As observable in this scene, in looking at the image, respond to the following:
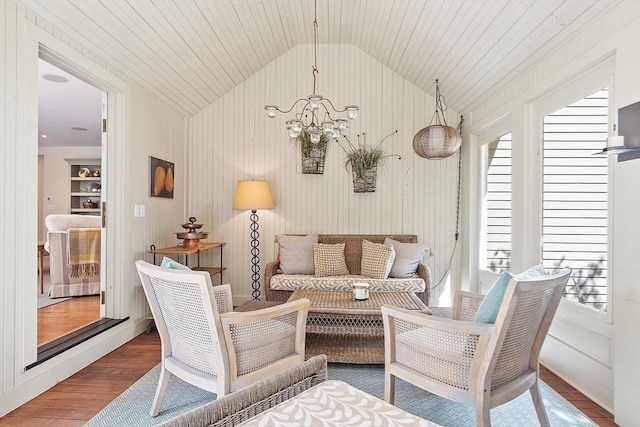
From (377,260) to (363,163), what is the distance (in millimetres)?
1236

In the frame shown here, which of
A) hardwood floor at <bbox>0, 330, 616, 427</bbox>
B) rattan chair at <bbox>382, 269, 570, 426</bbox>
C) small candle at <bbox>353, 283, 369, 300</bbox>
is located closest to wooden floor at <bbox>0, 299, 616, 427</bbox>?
hardwood floor at <bbox>0, 330, 616, 427</bbox>

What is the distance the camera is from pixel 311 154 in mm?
4332

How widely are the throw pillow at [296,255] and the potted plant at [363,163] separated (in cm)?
97

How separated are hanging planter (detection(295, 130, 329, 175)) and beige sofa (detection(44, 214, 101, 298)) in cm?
263

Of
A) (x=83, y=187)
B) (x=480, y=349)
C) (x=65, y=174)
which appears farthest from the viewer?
(x=83, y=187)

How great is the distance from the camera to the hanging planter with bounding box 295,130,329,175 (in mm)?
4309

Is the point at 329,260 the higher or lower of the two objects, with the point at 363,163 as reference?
lower

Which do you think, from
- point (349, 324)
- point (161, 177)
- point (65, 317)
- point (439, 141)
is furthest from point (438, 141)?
point (65, 317)

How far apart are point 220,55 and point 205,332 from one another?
303 centimetres

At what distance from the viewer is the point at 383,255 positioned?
3818 mm

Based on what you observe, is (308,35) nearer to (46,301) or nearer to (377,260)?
(377,260)

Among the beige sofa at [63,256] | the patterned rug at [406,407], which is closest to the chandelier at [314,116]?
the patterned rug at [406,407]

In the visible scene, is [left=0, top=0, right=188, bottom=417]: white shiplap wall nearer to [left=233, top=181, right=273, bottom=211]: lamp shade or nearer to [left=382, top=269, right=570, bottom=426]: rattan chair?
[left=233, top=181, right=273, bottom=211]: lamp shade

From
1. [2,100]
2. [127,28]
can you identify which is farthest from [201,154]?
[2,100]
